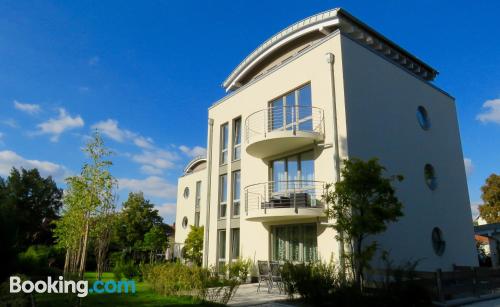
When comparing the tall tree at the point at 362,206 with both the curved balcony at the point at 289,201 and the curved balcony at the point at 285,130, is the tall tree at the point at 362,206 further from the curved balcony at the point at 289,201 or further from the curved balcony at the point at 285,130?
the curved balcony at the point at 285,130

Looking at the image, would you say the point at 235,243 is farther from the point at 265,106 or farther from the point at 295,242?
the point at 265,106

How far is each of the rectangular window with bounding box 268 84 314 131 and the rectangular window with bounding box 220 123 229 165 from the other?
12.5ft

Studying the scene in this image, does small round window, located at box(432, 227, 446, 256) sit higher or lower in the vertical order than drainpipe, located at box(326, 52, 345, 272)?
lower

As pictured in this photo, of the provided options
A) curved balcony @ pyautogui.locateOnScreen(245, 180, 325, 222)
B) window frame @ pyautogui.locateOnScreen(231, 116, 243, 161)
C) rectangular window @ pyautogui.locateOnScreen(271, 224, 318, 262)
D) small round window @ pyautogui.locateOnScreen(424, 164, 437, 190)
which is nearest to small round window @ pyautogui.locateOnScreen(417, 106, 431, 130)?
small round window @ pyautogui.locateOnScreen(424, 164, 437, 190)

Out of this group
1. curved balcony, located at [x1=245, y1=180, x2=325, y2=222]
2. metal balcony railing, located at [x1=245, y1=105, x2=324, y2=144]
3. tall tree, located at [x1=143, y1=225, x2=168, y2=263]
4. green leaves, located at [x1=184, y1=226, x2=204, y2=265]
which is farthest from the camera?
tall tree, located at [x1=143, y1=225, x2=168, y2=263]

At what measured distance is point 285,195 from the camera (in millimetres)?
13203

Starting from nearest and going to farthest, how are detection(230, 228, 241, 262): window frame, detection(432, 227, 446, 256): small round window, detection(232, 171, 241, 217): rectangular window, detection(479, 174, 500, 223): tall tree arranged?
detection(432, 227, 446, 256): small round window
detection(230, 228, 241, 262): window frame
detection(232, 171, 241, 217): rectangular window
detection(479, 174, 500, 223): tall tree

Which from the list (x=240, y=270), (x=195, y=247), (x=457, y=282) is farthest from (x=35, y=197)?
(x=457, y=282)

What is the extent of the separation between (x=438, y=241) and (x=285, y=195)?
259 inches

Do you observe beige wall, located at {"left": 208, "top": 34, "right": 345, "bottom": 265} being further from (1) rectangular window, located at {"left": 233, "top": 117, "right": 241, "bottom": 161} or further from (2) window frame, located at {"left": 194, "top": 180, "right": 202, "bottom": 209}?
(2) window frame, located at {"left": 194, "top": 180, "right": 202, "bottom": 209}

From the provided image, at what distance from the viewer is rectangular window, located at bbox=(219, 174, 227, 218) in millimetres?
17188

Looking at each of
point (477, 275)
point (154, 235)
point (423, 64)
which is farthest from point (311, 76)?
point (154, 235)

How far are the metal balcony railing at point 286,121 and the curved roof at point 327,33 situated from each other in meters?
3.58

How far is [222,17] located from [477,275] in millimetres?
11974
